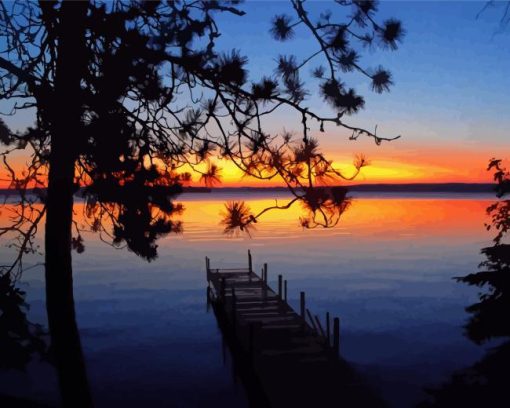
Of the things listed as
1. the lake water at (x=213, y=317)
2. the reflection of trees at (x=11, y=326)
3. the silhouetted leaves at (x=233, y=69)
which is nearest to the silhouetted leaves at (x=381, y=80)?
the silhouetted leaves at (x=233, y=69)

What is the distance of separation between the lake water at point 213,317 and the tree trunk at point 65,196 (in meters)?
8.22

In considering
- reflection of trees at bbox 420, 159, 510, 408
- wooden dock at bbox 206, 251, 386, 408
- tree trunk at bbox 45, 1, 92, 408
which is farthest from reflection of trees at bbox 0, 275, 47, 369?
reflection of trees at bbox 420, 159, 510, 408

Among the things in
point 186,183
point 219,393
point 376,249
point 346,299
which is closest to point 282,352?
point 219,393

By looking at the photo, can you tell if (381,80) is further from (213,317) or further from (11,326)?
(213,317)

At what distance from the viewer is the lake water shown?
19609 mm

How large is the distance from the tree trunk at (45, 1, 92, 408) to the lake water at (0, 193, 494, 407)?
324 inches

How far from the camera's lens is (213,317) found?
103 feet

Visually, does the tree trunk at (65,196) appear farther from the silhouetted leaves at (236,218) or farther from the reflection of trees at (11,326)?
the silhouetted leaves at (236,218)

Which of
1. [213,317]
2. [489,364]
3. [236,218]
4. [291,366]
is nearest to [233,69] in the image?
[236,218]

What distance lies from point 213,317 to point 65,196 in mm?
25615

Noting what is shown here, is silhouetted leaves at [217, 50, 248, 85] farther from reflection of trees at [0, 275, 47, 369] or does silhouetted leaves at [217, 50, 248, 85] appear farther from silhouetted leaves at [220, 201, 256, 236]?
reflection of trees at [0, 275, 47, 369]

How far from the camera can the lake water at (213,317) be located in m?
19.6

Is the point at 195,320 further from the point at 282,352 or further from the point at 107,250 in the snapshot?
the point at 107,250

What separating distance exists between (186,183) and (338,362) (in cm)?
888
